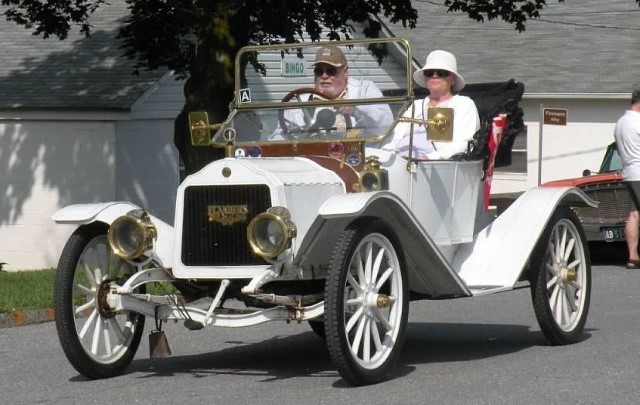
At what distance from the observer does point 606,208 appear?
687 inches

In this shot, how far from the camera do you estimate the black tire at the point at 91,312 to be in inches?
319

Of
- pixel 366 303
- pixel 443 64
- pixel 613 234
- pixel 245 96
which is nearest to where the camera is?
pixel 366 303

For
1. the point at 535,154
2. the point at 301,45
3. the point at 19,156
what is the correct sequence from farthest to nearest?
the point at 535,154 → the point at 19,156 → the point at 301,45

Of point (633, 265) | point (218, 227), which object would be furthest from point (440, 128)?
point (633, 265)

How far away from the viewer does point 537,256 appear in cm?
948

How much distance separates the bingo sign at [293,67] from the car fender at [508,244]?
1597 mm

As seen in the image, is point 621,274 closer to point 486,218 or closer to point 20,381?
point 486,218

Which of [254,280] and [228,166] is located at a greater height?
[228,166]

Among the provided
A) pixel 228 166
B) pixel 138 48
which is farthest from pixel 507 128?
pixel 138 48

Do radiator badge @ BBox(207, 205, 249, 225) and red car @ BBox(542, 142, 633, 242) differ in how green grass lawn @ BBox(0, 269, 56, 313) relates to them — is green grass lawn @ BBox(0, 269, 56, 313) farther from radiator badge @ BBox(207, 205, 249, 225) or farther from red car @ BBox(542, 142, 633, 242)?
red car @ BBox(542, 142, 633, 242)

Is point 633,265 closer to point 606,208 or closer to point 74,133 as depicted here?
point 606,208

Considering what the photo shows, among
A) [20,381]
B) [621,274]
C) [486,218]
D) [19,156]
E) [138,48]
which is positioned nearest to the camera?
[20,381]

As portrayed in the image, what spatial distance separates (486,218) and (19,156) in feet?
44.7

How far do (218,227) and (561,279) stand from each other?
2764mm
